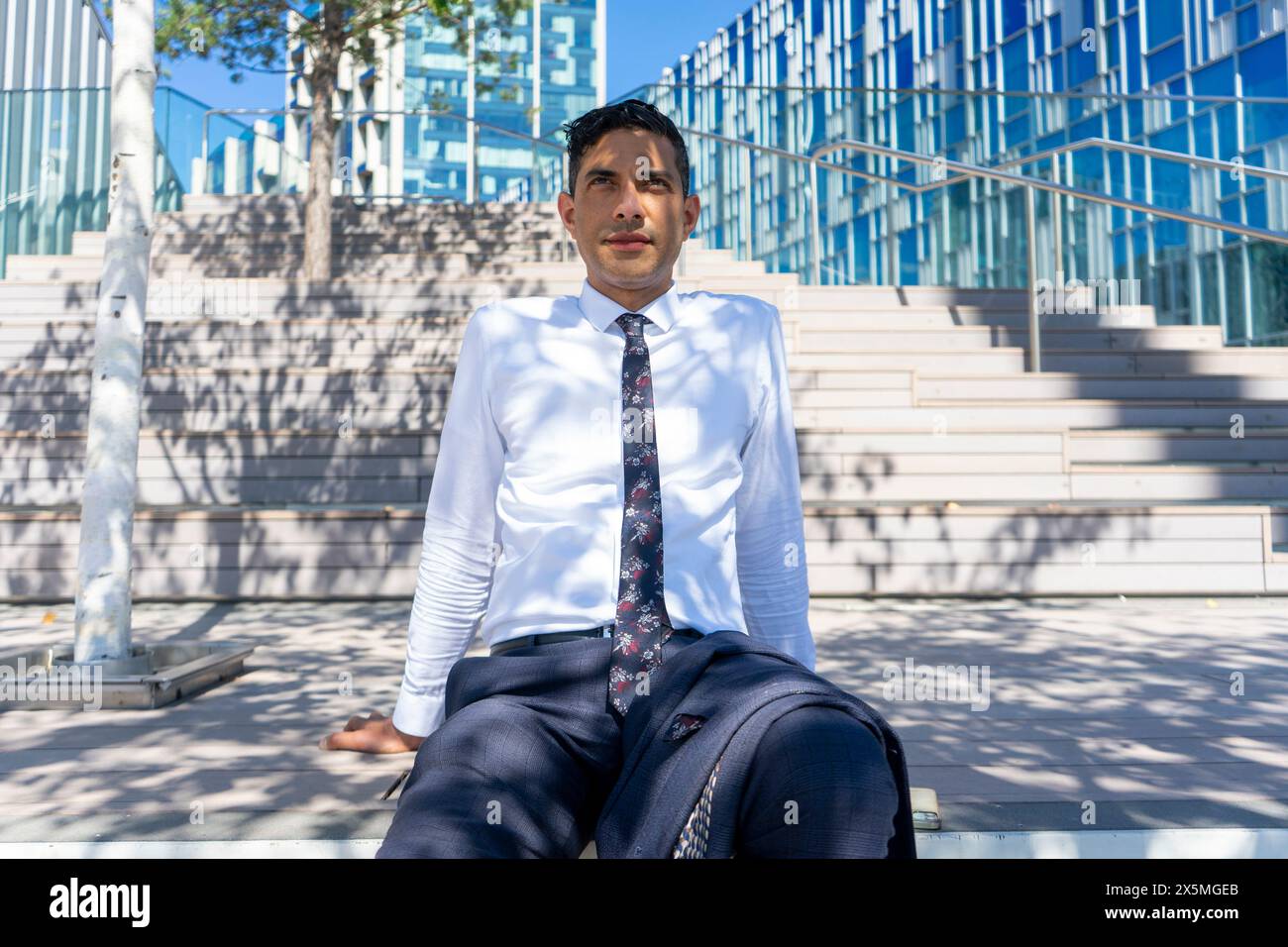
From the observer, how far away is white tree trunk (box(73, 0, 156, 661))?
139 inches

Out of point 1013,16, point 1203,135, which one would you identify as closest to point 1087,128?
point 1203,135

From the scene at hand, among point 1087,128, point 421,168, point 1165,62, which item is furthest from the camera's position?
point 1165,62

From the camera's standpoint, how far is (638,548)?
169 centimetres

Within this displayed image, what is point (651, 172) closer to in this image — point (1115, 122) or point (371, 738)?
point (371, 738)

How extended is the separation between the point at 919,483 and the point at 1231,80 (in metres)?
21.5

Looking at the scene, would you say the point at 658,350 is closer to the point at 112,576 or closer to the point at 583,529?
the point at 583,529

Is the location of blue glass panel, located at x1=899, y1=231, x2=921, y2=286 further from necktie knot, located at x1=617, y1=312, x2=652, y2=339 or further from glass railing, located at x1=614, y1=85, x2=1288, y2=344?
necktie knot, located at x1=617, y1=312, x2=652, y2=339

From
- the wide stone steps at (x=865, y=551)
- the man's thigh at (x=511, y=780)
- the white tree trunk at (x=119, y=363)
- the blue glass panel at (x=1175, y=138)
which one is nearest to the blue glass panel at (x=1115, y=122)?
the blue glass panel at (x=1175, y=138)

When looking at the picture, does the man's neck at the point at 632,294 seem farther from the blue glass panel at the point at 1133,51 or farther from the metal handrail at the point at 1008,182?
the blue glass panel at the point at 1133,51

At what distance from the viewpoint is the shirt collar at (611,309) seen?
1873 millimetres

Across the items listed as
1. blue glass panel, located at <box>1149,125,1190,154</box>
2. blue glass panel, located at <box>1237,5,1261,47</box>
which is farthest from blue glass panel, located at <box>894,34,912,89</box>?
blue glass panel, located at <box>1149,125,1190,154</box>

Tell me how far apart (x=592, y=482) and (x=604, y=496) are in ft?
0.10

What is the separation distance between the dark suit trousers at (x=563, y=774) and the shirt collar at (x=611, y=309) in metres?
0.57

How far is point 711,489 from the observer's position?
5.81ft
